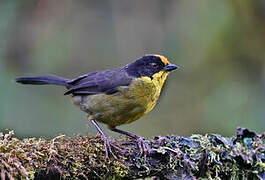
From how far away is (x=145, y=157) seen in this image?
3.10 meters

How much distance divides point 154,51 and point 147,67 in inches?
110

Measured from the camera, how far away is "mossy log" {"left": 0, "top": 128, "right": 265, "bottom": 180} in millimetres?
2668

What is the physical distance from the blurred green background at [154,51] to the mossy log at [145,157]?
2.80m

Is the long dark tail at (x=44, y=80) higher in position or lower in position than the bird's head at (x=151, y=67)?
lower

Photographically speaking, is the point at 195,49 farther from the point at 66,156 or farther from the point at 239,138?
the point at 66,156

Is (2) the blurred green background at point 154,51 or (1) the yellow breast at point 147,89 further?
(2) the blurred green background at point 154,51

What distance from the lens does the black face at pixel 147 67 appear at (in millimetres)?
4668

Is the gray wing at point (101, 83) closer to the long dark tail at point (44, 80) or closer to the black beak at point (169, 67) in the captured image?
the long dark tail at point (44, 80)

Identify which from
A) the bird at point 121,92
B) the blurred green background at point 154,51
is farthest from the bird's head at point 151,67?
the blurred green background at point 154,51

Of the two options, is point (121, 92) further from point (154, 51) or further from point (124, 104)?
point (154, 51)

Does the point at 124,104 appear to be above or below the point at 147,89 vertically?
below

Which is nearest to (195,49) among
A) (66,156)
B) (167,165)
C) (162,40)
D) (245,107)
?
(162,40)

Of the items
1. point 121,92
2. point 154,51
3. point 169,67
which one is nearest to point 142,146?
point 121,92

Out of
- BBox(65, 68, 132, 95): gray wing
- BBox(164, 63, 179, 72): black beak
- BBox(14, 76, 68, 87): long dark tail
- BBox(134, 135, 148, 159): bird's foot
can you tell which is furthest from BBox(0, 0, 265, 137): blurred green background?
BBox(134, 135, 148, 159): bird's foot
